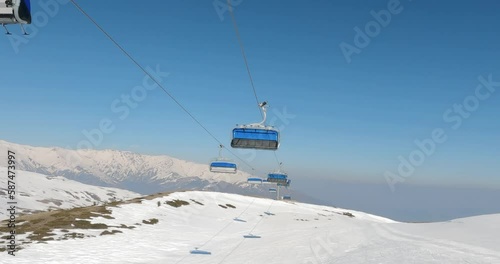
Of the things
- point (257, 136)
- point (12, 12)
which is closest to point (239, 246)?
point (257, 136)

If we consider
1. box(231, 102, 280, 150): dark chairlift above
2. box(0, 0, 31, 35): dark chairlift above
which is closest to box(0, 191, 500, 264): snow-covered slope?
box(231, 102, 280, 150): dark chairlift above

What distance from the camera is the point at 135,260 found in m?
20.3

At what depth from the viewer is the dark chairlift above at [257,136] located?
27172 mm

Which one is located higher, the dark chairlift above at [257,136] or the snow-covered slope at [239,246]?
the dark chairlift above at [257,136]

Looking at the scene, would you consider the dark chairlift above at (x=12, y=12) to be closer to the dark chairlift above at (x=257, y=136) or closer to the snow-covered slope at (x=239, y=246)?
the snow-covered slope at (x=239, y=246)

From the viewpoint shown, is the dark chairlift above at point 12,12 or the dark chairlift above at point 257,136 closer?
the dark chairlift above at point 12,12

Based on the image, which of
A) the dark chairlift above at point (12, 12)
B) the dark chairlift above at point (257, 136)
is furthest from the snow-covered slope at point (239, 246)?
the dark chairlift above at point (12, 12)

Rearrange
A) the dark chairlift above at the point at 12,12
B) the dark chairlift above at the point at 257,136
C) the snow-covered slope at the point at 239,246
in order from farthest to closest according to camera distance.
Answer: the dark chairlift above at the point at 257,136, the snow-covered slope at the point at 239,246, the dark chairlift above at the point at 12,12

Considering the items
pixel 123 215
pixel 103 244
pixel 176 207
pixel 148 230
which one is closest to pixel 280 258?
pixel 103 244

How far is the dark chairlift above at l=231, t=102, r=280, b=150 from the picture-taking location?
27.2m

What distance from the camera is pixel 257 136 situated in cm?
2727

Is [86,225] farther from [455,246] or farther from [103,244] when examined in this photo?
[455,246]

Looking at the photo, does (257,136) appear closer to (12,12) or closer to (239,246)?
(239,246)

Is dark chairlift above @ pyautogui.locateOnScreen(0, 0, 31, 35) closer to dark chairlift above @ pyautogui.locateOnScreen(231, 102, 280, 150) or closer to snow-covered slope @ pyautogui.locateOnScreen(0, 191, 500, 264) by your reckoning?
snow-covered slope @ pyautogui.locateOnScreen(0, 191, 500, 264)
